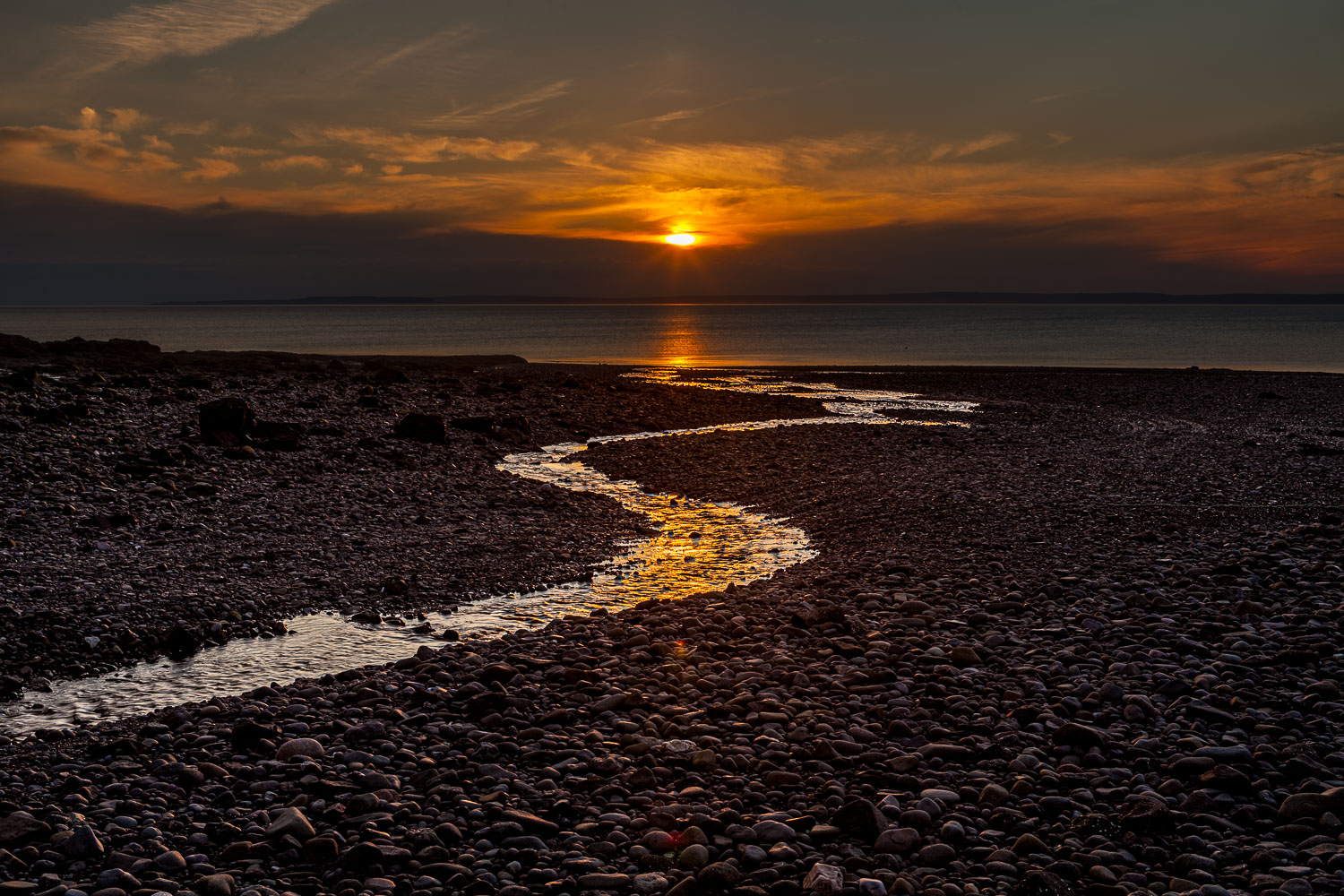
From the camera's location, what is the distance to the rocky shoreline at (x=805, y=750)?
5.61 m

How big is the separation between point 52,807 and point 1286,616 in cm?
1220

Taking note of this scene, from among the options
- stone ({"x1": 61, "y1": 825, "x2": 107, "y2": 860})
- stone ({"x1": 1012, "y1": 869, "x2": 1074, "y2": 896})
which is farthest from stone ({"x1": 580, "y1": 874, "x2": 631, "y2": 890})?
stone ({"x1": 61, "y1": 825, "x2": 107, "y2": 860})

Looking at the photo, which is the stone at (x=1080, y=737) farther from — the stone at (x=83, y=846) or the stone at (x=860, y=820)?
the stone at (x=83, y=846)

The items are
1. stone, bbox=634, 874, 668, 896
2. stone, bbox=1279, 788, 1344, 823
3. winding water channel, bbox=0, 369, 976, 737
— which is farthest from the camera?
winding water channel, bbox=0, 369, 976, 737

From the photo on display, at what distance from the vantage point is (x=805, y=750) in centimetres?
724

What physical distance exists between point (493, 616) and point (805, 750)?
5.47 metres

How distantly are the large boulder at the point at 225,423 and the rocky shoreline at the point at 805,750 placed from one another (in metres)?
6.56

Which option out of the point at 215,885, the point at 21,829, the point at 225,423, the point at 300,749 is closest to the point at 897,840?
the point at 215,885

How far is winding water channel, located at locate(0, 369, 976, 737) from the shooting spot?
8.55m

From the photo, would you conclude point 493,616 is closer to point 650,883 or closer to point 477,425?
point 650,883

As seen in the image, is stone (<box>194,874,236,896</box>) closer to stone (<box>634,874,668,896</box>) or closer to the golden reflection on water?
stone (<box>634,874,668,896</box>)

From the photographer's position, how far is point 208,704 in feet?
27.0

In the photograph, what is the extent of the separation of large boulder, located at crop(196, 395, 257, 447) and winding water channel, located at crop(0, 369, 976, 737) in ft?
21.0

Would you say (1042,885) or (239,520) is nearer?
(1042,885)
